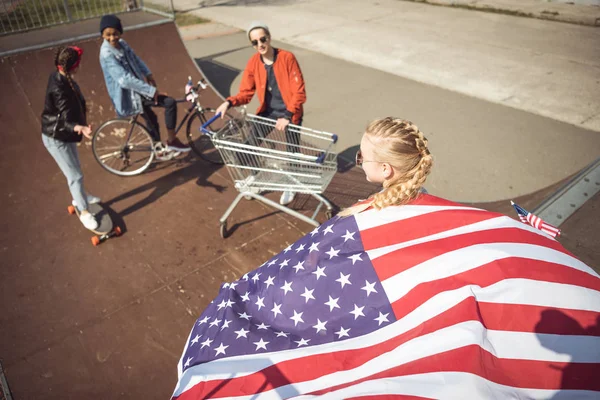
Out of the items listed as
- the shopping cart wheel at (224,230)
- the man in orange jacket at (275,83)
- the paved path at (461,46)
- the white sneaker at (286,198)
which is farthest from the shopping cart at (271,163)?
the paved path at (461,46)

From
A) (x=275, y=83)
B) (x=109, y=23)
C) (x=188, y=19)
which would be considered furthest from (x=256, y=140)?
(x=188, y=19)

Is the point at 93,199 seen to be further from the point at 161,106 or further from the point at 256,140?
the point at 256,140

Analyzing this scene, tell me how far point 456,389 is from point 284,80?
3679 mm

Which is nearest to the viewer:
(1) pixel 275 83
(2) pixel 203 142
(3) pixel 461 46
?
(1) pixel 275 83

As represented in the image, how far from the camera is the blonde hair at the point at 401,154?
2334 millimetres

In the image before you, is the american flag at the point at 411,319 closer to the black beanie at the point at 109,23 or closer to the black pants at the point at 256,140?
the black pants at the point at 256,140

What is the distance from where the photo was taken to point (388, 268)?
2.30m

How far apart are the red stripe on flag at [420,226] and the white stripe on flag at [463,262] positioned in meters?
0.18

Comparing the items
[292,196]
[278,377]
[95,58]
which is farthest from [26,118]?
[278,377]

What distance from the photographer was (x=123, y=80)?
527 cm

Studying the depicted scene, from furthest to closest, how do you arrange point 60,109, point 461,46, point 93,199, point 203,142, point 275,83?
1. point 461,46
2. point 203,142
3. point 93,199
4. point 275,83
5. point 60,109

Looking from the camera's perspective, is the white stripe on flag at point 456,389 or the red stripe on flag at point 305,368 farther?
the red stripe on flag at point 305,368

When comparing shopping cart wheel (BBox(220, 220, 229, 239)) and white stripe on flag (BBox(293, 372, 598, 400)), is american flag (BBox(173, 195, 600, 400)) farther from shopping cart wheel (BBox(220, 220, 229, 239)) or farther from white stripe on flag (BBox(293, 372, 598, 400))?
shopping cart wheel (BBox(220, 220, 229, 239))

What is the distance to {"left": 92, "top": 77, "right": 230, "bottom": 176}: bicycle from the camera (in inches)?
230
